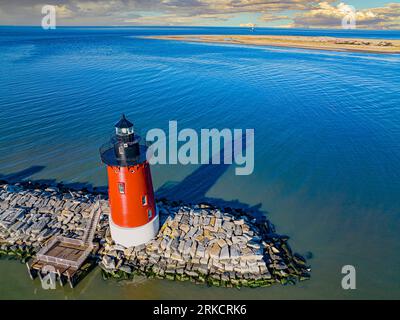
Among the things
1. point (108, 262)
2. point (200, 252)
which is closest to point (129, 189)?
point (108, 262)

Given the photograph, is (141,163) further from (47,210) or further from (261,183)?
(261,183)

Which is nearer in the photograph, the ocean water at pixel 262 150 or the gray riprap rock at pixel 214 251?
the ocean water at pixel 262 150

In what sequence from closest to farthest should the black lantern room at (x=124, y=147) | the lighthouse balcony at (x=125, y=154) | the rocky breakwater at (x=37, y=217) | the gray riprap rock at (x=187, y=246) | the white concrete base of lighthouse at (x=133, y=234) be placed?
the black lantern room at (x=124, y=147) < the lighthouse balcony at (x=125, y=154) < the white concrete base of lighthouse at (x=133, y=234) < the gray riprap rock at (x=187, y=246) < the rocky breakwater at (x=37, y=217)

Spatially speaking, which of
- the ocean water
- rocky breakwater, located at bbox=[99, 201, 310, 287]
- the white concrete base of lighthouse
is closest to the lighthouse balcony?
the white concrete base of lighthouse

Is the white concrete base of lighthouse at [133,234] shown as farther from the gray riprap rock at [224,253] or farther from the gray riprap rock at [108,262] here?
the gray riprap rock at [224,253]

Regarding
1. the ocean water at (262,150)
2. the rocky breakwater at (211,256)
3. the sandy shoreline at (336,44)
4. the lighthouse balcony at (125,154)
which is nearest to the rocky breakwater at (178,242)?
the rocky breakwater at (211,256)
